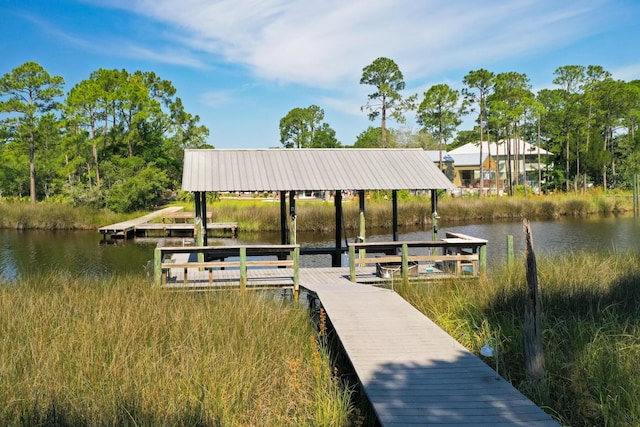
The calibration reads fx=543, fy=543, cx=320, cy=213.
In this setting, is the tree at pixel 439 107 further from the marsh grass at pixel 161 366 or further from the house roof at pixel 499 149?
the marsh grass at pixel 161 366

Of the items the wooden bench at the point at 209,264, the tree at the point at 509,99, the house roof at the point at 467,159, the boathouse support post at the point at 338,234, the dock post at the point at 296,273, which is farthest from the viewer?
the house roof at the point at 467,159

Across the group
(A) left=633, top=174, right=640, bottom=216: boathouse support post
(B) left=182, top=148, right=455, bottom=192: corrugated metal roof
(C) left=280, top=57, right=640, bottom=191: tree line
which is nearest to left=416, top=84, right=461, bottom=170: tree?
(C) left=280, top=57, right=640, bottom=191: tree line

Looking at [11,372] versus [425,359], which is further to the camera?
[425,359]

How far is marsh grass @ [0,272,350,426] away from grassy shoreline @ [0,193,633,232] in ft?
74.6

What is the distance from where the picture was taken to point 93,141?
41.0 metres

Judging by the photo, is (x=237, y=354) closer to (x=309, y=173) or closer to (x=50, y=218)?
(x=309, y=173)

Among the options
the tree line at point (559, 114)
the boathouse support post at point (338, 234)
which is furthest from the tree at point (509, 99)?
the boathouse support post at point (338, 234)

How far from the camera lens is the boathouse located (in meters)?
13.7

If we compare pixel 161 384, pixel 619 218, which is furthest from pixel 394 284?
pixel 619 218

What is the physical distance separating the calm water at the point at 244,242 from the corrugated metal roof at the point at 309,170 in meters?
4.32

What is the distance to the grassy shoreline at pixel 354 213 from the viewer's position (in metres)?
31.4

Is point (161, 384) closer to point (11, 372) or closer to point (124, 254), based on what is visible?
point (11, 372)

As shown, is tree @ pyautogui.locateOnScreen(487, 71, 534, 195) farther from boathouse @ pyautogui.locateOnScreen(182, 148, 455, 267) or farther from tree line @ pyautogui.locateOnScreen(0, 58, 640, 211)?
boathouse @ pyautogui.locateOnScreen(182, 148, 455, 267)

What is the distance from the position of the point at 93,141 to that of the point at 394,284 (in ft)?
116
